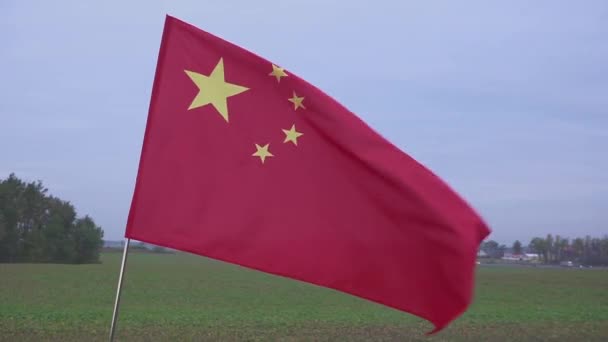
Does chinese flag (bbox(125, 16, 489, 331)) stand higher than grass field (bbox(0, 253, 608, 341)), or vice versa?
chinese flag (bbox(125, 16, 489, 331))

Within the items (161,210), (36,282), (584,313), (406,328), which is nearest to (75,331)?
(406,328)

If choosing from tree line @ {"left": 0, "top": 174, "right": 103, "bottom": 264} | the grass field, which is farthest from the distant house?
the grass field

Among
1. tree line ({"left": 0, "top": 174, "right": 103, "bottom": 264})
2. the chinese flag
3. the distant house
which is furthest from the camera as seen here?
the distant house

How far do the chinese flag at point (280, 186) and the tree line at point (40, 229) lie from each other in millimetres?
69827

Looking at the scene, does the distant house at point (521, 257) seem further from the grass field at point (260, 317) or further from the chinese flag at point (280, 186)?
the chinese flag at point (280, 186)

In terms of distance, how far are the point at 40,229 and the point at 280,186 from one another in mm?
74136

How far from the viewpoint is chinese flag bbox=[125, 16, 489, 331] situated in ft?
17.8

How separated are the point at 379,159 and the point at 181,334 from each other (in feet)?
36.7

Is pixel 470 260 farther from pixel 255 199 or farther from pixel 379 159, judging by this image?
pixel 255 199

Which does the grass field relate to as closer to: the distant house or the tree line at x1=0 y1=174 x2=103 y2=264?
the tree line at x1=0 y1=174 x2=103 y2=264

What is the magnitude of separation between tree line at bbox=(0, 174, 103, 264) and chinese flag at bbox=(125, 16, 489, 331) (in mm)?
69827

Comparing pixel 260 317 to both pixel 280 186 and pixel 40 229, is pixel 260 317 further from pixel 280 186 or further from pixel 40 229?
pixel 40 229

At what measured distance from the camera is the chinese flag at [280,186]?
17.8 ft

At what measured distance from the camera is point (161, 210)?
5473 millimetres
